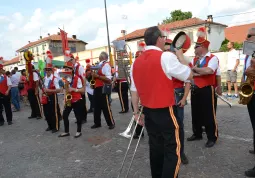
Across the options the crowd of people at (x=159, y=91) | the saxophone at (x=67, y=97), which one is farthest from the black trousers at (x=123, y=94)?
the saxophone at (x=67, y=97)

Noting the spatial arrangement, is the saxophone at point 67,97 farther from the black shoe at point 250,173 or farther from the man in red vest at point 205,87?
the black shoe at point 250,173

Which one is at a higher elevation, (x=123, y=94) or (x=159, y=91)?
(x=159, y=91)

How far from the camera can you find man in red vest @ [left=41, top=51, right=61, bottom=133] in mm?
6301

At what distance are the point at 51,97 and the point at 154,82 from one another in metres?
4.60

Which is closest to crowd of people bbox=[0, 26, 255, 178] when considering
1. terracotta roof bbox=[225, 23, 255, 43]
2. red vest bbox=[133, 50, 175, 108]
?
red vest bbox=[133, 50, 175, 108]

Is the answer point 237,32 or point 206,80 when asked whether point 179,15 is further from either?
point 206,80

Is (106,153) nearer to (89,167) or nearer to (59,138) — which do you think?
(89,167)

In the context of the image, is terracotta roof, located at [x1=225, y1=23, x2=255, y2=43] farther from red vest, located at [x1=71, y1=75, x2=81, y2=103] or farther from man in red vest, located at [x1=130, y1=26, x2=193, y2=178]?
man in red vest, located at [x1=130, y1=26, x2=193, y2=178]

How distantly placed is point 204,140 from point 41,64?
25.5 ft

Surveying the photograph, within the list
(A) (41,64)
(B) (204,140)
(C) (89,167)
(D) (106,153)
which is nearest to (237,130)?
(B) (204,140)

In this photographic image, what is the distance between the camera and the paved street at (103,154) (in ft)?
12.1

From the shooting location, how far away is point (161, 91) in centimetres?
258

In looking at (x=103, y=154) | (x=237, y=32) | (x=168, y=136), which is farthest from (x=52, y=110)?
(x=237, y=32)

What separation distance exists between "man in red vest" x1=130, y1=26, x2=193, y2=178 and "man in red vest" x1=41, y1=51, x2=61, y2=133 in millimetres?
3996
